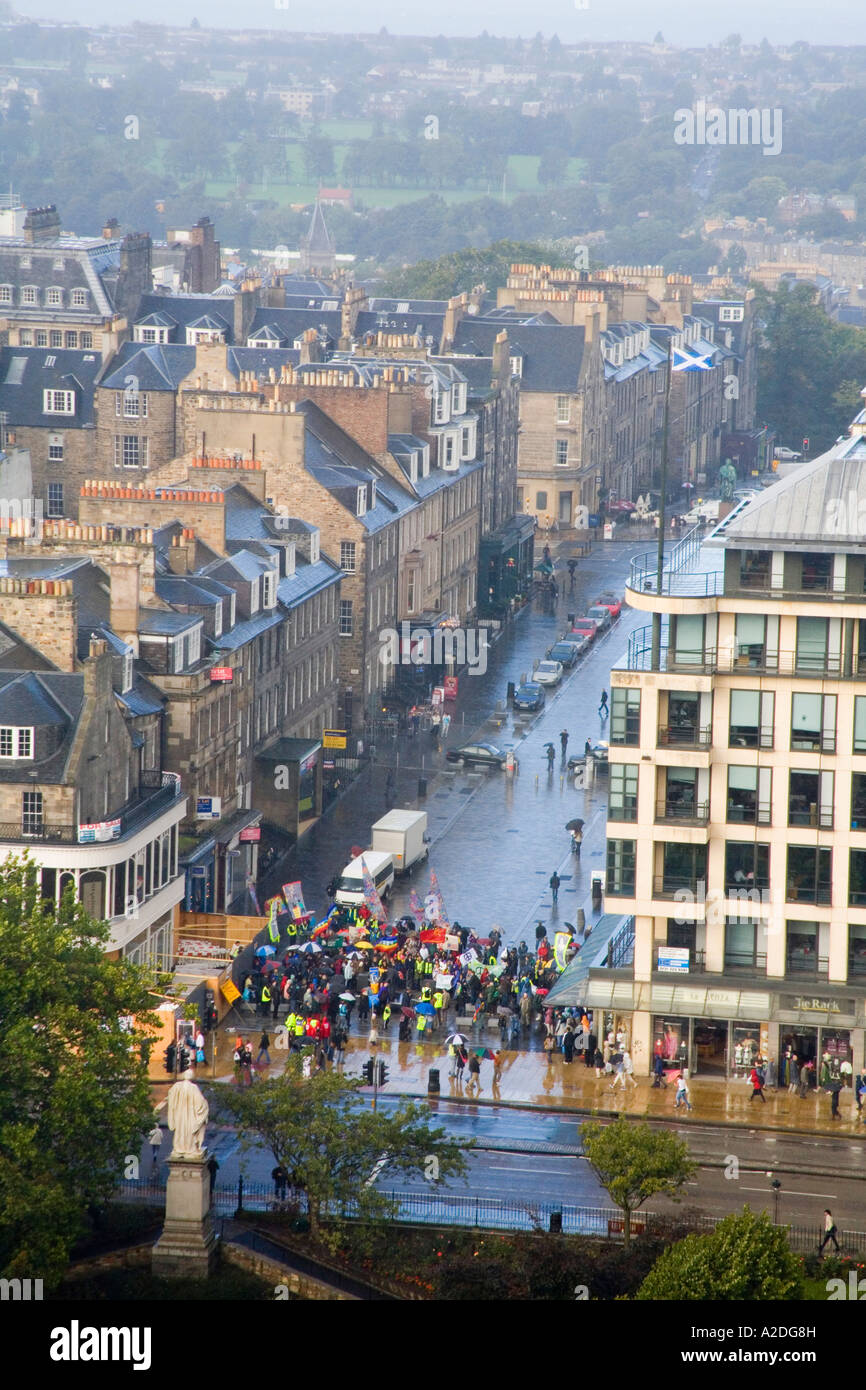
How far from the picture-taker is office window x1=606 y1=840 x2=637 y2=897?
76.9 m

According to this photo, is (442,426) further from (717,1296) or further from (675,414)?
(717,1296)

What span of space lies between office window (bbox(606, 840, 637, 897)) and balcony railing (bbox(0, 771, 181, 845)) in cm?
1399

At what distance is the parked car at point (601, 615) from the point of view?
141 metres

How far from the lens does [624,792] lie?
77062 millimetres

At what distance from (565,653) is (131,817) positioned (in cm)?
5473

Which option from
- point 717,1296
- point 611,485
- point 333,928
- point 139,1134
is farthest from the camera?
point 611,485

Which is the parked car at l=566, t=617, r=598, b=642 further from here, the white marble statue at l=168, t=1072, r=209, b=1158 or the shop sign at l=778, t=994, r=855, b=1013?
the white marble statue at l=168, t=1072, r=209, b=1158

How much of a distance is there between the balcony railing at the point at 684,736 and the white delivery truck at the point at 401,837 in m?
21.3

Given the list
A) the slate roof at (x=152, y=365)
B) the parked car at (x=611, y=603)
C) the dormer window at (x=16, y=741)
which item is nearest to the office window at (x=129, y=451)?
the slate roof at (x=152, y=365)

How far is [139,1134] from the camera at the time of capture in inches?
2539

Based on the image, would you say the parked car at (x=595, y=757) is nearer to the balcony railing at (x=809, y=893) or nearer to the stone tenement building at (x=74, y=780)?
the stone tenement building at (x=74, y=780)

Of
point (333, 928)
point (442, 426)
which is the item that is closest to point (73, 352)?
point (442, 426)

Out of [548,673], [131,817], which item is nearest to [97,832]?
[131,817]
